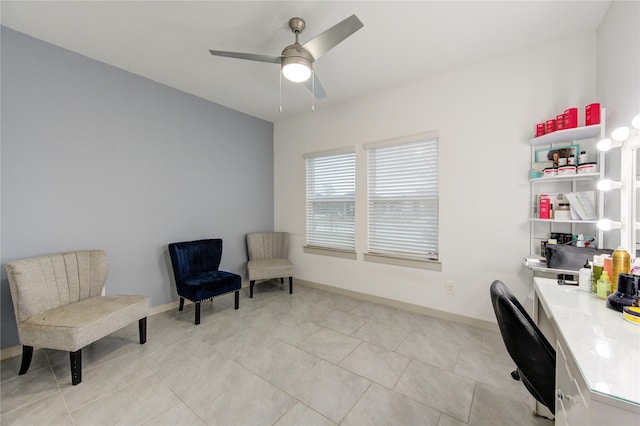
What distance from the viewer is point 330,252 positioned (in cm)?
367

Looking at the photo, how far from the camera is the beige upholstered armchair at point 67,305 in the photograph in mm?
1760

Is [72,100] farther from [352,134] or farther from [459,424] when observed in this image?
[459,424]

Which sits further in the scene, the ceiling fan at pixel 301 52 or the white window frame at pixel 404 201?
the white window frame at pixel 404 201

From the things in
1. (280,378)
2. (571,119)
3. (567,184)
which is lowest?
(280,378)

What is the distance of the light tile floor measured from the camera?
152 cm

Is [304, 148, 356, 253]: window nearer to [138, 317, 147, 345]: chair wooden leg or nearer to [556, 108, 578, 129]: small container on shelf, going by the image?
[556, 108, 578, 129]: small container on shelf

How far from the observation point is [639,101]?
1438 millimetres

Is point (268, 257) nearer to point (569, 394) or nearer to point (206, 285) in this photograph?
point (206, 285)

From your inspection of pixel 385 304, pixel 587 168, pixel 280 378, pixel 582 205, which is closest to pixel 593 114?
pixel 587 168

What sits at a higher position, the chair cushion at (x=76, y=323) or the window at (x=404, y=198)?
the window at (x=404, y=198)

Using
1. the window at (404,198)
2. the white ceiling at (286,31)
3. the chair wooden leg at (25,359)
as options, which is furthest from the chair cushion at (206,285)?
the white ceiling at (286,31)

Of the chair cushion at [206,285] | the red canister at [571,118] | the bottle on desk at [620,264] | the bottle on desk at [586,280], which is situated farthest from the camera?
the chair cushion at [206,285]

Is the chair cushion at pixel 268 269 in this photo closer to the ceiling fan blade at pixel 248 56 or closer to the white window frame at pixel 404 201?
the white window frame at pixel 404 201

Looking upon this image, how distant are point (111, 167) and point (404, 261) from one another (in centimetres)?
339
